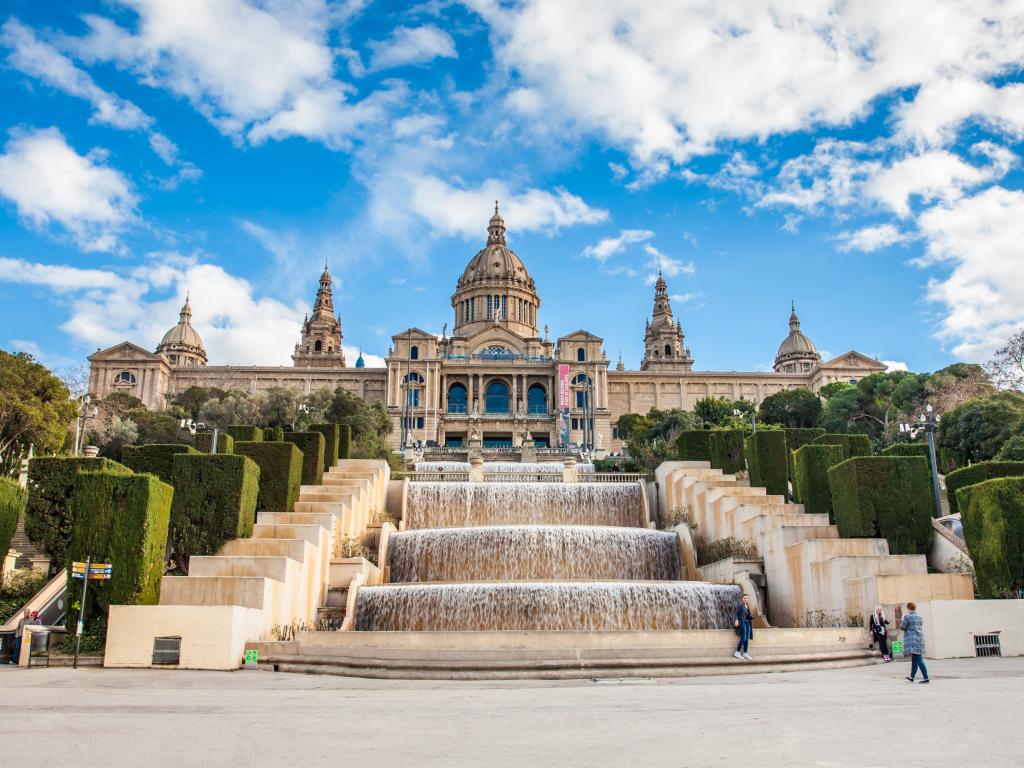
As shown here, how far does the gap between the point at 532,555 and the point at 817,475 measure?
9.01 m

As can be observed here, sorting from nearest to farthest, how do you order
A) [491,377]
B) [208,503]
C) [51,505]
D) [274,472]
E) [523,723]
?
[523,723] → [208,503] → [51,505] → [274,472] → [491,377]

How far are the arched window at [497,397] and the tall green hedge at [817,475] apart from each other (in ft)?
220

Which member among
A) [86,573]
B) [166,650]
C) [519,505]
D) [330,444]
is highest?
[330,444]

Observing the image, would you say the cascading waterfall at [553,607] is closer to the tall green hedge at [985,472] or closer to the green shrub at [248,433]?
the tall green hedge at [985,472]

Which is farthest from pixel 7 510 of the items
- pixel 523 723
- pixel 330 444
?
pixel 523 723

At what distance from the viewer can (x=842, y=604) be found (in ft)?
64.2

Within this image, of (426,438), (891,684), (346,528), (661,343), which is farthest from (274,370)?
(891,684)

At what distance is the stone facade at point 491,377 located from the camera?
8800cm

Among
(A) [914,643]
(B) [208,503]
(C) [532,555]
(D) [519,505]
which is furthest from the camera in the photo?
(D) [519,505]

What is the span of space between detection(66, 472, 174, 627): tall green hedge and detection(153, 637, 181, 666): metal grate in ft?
4.74

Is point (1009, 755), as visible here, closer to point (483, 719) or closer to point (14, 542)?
point (483, 719)

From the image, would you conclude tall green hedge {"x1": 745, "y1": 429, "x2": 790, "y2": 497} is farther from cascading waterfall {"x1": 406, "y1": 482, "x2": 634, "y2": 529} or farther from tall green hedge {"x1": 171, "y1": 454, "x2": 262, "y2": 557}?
tall green hedge {"x1": 171, "y1": 454, "x2": 262, "y2": 557}

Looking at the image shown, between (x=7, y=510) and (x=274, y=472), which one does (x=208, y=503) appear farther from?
(x=7, y=510)

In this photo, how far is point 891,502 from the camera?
22.4 metres
